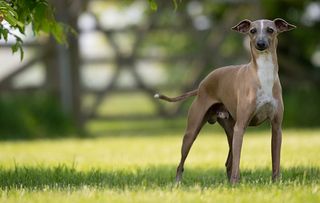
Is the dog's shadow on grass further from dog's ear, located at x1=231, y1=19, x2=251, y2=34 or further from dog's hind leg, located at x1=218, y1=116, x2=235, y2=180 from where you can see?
dog's ear, located at x1=231, y1=19, x2=251, y2=34

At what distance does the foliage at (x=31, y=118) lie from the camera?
595 inches

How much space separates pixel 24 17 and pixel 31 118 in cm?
768

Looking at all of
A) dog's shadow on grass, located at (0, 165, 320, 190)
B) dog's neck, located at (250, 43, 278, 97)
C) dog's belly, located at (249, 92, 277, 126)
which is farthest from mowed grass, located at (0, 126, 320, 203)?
dog's neck, located at (250, 43, 278, 97)

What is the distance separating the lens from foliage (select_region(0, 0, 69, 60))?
6949 mm

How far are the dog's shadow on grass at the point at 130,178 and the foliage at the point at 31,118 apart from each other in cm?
664

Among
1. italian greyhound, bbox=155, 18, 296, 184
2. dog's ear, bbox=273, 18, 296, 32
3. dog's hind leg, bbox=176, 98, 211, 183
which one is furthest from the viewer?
dog's hind leg, bbox=176, 98, 211, 183

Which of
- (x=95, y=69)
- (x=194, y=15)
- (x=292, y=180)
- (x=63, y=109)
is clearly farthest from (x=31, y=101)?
(x=292, y=180)

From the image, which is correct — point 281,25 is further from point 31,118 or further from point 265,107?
point 31,118

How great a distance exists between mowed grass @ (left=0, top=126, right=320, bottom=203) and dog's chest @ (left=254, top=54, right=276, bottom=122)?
0.61 meters

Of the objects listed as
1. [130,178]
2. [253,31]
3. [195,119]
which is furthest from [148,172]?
[253,31]

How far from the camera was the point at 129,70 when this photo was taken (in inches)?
681

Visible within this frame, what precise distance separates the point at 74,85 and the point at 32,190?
9.79 m

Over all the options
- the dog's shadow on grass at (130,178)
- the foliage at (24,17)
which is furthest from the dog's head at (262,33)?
the foliage at (24,17)

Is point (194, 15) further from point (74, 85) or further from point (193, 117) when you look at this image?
point (193, 117)
